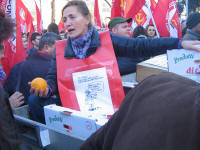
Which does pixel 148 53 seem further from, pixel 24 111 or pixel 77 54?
pixel 24 111

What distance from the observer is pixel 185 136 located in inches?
24.4

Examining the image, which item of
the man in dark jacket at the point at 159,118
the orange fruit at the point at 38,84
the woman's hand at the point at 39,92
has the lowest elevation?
the woman's hand at the point at 39,92

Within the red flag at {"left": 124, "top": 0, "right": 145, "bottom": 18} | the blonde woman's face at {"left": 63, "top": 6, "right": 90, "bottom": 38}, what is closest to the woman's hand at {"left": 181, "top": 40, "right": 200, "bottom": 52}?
the blonde woman's face at {"left": 63, "top": 6, "right": 90, "bottom": 38}

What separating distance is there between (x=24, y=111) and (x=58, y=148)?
90 cm

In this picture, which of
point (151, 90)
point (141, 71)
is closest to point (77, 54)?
point (141, 71)

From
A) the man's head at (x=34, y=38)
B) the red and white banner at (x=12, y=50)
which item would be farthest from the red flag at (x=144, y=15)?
the red and white banner at (x=12, y=50)

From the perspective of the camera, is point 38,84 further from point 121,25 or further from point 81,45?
point 121,25

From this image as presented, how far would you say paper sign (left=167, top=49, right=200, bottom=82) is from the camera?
6.16 ft

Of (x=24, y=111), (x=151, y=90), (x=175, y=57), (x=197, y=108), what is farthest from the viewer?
(x=24, y=111)

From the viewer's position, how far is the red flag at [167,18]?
13.5ft

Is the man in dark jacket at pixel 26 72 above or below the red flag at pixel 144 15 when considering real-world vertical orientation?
below

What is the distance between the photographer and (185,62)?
6.23ft

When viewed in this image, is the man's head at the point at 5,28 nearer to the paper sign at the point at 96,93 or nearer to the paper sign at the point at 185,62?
the paper sign at the point at 96,93

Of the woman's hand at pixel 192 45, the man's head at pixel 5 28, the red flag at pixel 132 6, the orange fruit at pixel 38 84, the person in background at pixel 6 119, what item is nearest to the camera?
the person in background at pixel 6 119
